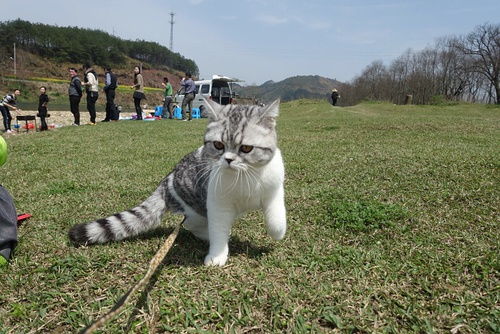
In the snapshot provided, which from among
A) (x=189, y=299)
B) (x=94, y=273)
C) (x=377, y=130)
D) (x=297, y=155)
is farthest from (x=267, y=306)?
(x=377, y=130)

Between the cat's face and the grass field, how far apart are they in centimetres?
80

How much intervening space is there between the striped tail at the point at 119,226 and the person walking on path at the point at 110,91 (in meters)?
13.3

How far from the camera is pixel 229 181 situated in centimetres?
218

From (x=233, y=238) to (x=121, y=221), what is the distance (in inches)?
37.9

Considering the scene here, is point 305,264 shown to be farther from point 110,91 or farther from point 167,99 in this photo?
point 167,99

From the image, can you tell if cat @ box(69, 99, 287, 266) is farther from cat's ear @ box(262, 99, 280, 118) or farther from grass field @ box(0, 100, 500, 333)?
grass field @ box(0, 100, 500, 333)

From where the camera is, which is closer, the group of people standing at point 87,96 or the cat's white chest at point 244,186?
the cat's white chest at point 244,186

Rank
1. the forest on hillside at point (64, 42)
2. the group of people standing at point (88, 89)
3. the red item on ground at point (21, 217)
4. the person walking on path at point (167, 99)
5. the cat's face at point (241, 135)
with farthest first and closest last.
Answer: the forest on hillside at point (64, 42), the person walking on path at point (167, 99), the group of people standing at point (88, 89), the red item on ground at point (21, 217), the cat's face at point (241, 135)

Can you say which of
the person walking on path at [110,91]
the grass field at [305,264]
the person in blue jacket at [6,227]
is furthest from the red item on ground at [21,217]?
the person walking on path at [110,91]

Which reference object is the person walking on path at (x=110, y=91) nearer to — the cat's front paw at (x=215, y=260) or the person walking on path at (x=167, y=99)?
the person walking on path at (x=167, y=99)

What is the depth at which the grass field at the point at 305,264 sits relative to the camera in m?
1.81

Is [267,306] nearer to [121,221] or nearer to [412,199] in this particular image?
[121,221]

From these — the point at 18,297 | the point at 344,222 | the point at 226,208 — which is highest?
the point at 226,208

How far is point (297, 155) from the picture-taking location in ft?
21.5
